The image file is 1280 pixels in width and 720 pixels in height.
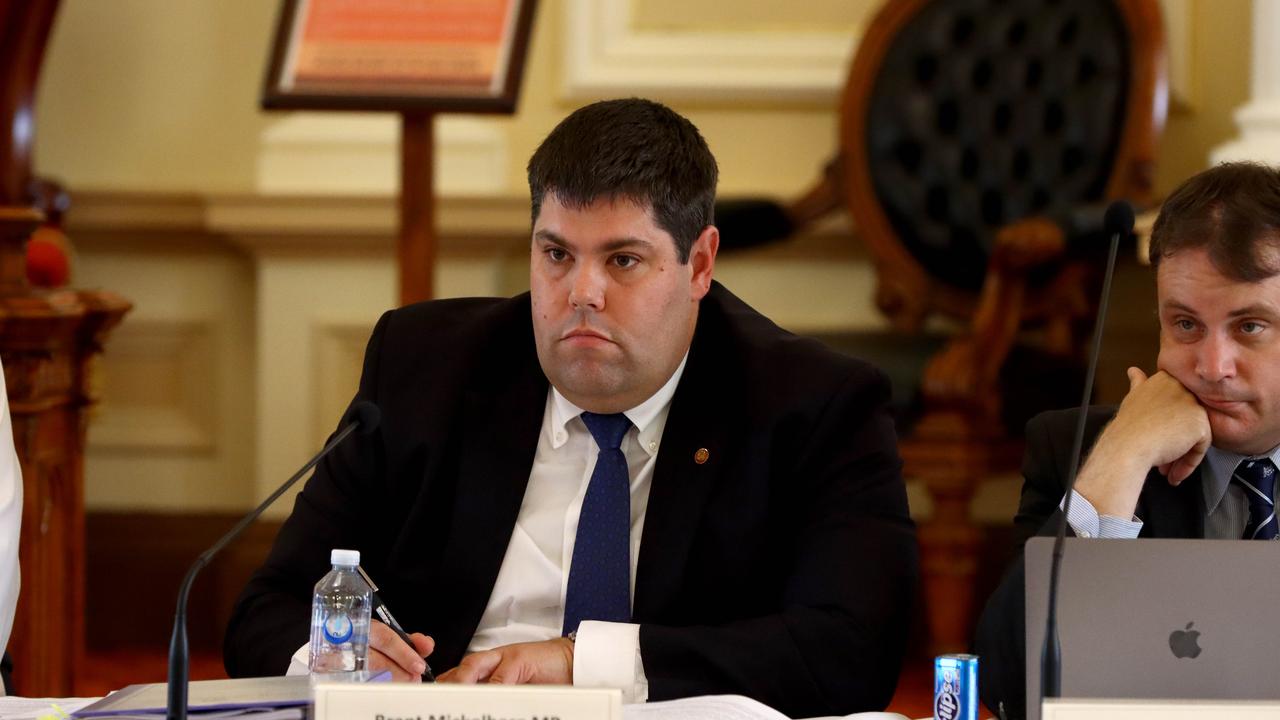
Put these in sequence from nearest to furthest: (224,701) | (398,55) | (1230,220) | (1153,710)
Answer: (1153,710)
(224,701)
(1230,220)
(398,55)

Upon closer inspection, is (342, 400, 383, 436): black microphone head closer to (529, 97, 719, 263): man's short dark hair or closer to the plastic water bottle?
the plastic water bottle

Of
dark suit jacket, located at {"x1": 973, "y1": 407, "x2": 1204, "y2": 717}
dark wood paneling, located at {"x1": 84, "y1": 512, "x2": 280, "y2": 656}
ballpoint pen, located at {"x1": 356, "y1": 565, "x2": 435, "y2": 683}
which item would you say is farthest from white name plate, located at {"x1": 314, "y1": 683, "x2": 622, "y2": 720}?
dark wood paneling, located at {"x1": 84, "y1": 512, "x2": 280, "y2": 656}

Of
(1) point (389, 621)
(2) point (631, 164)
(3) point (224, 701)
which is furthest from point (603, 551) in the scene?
(3) point (224, 701)

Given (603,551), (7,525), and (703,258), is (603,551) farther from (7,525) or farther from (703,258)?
(7,525)

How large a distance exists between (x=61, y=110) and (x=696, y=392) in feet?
10.6

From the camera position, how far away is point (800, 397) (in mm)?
2285

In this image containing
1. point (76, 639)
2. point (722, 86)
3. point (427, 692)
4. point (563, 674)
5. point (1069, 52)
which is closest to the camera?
point (427, 692)

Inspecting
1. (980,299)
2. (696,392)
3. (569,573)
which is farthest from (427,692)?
(980,299)

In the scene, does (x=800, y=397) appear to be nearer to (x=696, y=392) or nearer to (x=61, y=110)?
(x=696, y=392)

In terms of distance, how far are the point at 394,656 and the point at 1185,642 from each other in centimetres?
86

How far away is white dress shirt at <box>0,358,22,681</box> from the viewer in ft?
7.09

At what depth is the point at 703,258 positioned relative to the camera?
7.57 feet

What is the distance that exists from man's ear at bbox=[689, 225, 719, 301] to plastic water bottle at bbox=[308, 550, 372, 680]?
0.64 metres

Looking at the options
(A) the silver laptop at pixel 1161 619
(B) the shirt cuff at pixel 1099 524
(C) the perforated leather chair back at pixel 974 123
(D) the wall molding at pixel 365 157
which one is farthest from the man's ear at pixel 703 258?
(D) the wall molding at pixel 365 157
